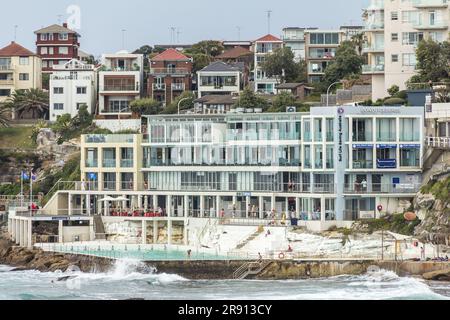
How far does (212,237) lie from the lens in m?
92.6

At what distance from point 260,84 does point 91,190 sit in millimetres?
36062

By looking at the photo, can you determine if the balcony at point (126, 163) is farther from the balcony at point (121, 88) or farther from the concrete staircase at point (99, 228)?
the balcony at point (121, 88)

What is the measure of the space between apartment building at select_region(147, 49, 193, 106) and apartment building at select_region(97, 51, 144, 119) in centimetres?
120

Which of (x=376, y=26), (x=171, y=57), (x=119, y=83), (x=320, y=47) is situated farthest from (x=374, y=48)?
(x=171, y=57)

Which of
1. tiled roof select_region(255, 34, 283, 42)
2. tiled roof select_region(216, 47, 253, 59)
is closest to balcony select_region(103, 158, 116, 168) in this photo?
tiled roof select_region(255, 34, 283, 42)

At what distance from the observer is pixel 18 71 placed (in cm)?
13675

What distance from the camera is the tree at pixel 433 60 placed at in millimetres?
105438

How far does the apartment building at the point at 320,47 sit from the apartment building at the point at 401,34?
24.0 metres

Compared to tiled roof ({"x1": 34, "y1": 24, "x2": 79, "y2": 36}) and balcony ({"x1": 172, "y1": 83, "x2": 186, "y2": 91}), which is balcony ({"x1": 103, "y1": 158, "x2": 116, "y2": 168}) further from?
tiled roof ({"x1": 34, "y1": 24, "x2": 79, "y2": 36})

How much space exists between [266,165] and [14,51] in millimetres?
47739

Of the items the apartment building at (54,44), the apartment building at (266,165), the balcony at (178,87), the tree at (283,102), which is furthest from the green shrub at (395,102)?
the apartment building at (54,44)

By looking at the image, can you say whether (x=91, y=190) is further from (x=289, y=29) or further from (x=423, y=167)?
(x=289, y=29)

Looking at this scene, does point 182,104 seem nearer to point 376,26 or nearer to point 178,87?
point 178,87
